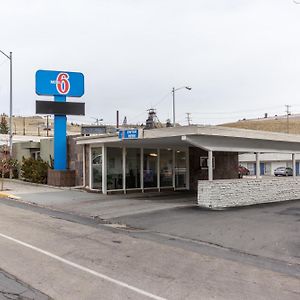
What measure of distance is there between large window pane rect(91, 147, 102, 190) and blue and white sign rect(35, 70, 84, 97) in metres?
5.15

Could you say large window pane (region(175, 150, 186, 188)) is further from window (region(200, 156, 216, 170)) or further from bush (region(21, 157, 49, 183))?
bush (region(21, 157, 49, 183))

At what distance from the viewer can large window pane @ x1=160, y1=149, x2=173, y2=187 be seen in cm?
2506

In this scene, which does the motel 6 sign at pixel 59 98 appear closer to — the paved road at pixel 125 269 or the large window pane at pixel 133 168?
the large window pane at pixel 133 168

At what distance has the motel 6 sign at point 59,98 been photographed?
2662 centimetres

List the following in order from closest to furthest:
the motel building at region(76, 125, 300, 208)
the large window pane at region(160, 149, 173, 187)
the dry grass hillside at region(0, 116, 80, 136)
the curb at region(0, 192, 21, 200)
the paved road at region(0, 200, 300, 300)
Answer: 1. the paved road at region(0, 200, 300, 300)
2. the motel building at region(76, 125, 300, 208)
3. the curb at region(0, 192, 21, 200)
4. the large window pane at region(160, 149, 173, 187)
5. the dry grass hillside at region(0, 116, 80, 136)

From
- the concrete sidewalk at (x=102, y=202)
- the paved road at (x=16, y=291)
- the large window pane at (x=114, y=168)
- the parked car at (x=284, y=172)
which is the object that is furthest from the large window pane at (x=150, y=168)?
the parked car at (x=284, y=172)

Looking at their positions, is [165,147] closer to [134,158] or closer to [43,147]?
[134,158]

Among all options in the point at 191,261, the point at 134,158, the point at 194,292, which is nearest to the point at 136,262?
the point at 191,261

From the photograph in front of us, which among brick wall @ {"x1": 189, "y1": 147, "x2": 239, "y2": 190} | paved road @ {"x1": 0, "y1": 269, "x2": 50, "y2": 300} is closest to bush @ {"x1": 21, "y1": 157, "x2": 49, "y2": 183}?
brick wall @ {"x1": 189, "y1": 147, "x2": 239, "y2": 190}

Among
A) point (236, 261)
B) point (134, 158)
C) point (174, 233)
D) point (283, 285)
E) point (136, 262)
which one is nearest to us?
point (283, 285)

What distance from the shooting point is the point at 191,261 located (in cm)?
903

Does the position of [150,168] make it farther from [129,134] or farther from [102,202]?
[102,202]

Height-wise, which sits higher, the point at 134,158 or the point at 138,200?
the point at 134,158

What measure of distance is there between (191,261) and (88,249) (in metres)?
2.26
